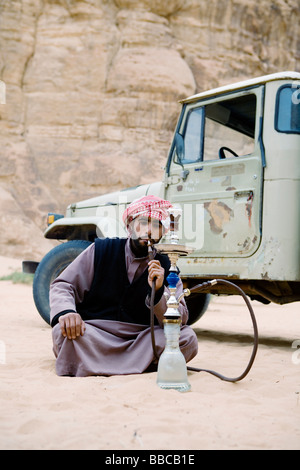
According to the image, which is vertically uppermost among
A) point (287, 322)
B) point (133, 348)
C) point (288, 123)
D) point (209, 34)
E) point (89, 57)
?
point (209, 34)

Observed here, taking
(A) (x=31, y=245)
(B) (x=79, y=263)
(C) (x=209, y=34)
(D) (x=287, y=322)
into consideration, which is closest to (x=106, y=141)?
(A) (x=31, y=245)

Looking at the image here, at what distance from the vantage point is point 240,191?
16.6 feet

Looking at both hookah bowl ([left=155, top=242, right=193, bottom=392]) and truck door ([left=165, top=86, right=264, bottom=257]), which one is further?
truck door ([left=165, top=86, right=264, bottom=257])

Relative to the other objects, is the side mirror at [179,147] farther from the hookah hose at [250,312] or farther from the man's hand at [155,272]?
the man's hand at [155,272]

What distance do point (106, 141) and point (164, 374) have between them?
56.5 ft

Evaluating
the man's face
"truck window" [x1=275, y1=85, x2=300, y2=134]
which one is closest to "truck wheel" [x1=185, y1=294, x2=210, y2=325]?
"truck window" [x1=275, y1=85, x2=300, y2=134]

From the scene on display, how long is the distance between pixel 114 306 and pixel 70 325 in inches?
18.6

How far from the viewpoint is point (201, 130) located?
556cm

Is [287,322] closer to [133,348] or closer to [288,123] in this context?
[288,123]

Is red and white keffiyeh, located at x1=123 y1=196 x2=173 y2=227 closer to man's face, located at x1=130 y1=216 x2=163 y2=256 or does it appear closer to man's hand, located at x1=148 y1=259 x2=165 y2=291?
man's face, located at x1=130 y1=216 x2=163 y2=256

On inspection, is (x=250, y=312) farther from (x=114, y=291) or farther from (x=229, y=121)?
(x=229, y=121)

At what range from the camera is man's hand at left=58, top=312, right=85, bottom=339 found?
3.24 meters

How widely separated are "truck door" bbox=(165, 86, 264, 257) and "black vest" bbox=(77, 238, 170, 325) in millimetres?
1619

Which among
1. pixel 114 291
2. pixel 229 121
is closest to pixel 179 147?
pixel 229 121
